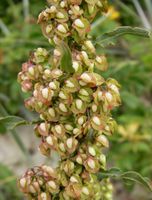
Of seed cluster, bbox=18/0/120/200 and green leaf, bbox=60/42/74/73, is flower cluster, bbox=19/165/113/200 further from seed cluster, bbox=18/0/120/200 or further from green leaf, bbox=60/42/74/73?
green leaf, bbox=60/42/74/73

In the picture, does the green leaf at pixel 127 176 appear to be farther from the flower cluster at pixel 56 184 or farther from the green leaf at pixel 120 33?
the green leaf at pixel 120 33

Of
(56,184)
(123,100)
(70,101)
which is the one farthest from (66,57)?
(123,100)

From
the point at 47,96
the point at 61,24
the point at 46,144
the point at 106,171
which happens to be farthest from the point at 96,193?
the point at 61,24

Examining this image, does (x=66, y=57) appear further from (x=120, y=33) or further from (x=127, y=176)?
(x=127, y=176)

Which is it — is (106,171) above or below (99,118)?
below

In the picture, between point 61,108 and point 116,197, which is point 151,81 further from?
point 61,108

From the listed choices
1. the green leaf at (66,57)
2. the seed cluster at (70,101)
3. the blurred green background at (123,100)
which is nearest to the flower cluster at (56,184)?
the seed cluster at (70,101)
